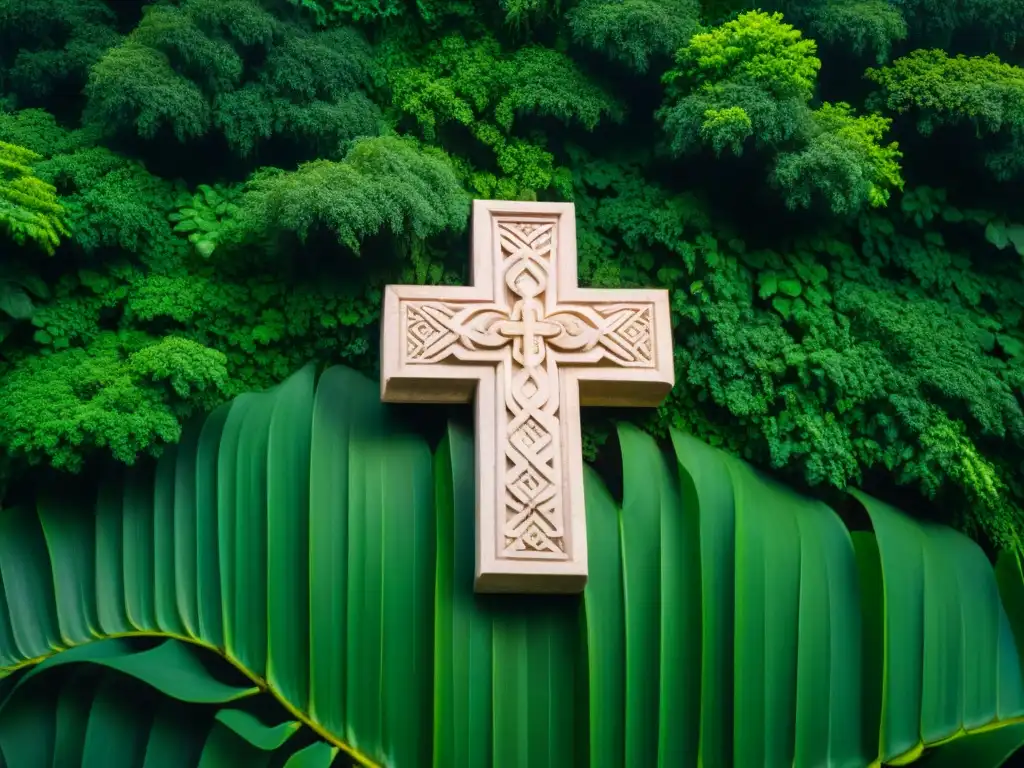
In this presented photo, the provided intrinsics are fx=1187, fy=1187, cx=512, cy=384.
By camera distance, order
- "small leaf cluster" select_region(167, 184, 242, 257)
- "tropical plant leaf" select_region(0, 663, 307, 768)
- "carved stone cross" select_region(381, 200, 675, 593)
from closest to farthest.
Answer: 1. "tropical plant leaf" select_region(0, 663, 307, 768)
2. "carved stone cross" select_region(381, 200, 675, 593)
3. "small leaf cluster" select_region(167, 184, 242, 257)

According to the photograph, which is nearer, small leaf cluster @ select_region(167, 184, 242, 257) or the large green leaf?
the large green leaf

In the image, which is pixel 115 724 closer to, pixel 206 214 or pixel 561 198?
pixel 206 214

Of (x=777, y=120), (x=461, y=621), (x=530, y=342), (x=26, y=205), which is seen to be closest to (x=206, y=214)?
(x=26, y=205)

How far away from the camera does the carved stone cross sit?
162 inches

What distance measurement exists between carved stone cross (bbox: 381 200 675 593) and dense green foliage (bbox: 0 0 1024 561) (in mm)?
258

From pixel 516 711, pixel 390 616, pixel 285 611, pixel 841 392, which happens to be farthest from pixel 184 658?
pixel 841 392

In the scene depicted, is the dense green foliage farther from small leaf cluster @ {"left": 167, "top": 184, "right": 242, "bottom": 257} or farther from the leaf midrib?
the leaf midrib

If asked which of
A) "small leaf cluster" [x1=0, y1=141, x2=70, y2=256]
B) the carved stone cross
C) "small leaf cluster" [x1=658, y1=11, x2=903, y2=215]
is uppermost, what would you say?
"small leaf cluster" [x1=658, y1=11, x2=903, y2=215]

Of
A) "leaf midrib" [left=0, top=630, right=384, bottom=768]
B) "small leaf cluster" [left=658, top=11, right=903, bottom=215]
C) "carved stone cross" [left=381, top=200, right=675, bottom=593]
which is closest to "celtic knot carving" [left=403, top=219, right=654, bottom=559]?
"carved stone cross" [left=381, top=200, right=675, bottom=593]

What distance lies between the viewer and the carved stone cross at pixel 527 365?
13.5 feet

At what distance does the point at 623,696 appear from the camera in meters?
4.11

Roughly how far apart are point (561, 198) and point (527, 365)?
3.31ft

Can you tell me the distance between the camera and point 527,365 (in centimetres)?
439

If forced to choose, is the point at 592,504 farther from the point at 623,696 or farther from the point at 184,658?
the point at 184,658
